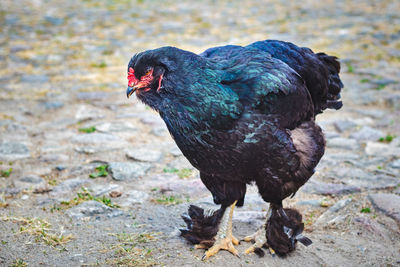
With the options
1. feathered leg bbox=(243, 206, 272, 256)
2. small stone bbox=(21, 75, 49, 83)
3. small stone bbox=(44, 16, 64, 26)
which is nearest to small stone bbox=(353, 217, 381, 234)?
feathered leg bbox=(243, 206, 272, 256)

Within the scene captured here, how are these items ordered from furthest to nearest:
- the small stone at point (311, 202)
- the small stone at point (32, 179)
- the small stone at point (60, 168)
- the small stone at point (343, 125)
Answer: the small stone at point (343, 125)
the small stone at point (60, 168)
the small stone at point (32, 179)
the small stone at point (311, 202)

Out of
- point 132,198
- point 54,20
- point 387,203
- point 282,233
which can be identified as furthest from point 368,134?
point 54,20

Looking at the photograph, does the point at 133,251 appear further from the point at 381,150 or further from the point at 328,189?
the point at 381,150

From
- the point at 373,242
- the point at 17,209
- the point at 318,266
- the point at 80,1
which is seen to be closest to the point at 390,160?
the point at 373,242

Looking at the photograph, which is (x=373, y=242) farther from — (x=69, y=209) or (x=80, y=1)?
(x=80, y=1)

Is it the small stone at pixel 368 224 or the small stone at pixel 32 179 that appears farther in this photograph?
the small stone at pixel 32 179

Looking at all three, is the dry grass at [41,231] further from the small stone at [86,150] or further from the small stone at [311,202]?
the small stone at [311,202]

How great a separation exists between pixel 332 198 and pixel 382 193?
50 cm

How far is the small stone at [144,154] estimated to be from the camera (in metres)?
5.39

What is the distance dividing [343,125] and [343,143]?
0.55 metres

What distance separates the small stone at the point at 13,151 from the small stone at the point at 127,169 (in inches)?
43.2

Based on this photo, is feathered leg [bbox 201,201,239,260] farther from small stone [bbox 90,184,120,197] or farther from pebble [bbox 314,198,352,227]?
small stone [bbox 90,184,120,197]

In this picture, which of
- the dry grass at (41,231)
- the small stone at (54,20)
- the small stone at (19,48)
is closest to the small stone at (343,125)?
the dry grass at (41,231)

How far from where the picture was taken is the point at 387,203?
441 centimetres
